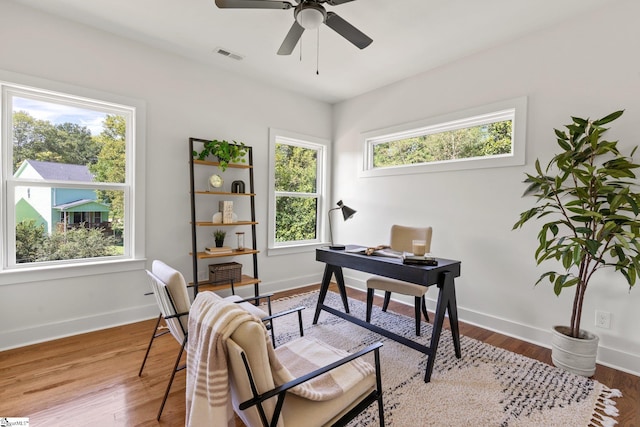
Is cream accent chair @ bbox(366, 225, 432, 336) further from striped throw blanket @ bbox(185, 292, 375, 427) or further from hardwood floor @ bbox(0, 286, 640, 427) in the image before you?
striped throw blanket @ bbox(185, 292, 375, 427)

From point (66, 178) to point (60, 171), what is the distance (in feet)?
0.24

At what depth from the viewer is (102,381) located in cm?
204

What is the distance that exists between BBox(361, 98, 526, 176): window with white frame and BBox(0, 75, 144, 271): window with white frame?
2.88 m

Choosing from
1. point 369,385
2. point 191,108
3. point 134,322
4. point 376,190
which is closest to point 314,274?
point 376,190

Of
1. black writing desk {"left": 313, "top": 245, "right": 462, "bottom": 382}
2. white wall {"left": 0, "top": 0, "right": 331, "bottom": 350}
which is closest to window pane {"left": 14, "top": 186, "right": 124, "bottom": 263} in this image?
white wall {"left": 0, "top": 0, "right": 331, "bottom": 350}

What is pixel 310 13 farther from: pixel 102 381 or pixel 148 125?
pixel 102 381

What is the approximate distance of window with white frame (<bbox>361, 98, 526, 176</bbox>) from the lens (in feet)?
9.46

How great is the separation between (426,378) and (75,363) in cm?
258

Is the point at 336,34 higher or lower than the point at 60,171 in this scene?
higher

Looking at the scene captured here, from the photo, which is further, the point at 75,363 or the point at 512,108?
the point at 512,108

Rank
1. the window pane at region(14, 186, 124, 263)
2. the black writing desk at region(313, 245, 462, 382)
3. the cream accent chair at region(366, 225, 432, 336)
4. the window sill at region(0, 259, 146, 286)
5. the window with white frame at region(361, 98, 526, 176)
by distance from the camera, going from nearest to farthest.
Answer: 1. the black writing desk at region(313, 245, 462, 382)
2. the window sill at region(0, 259, 146, 286)
3. the window pane at region(14, 186, 124, 263)
4. the cream accent chair at region(366, 225, 432, 336)
5. the window with white frame at region(361, 98, 526, 176)

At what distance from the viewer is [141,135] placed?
299 centimetres

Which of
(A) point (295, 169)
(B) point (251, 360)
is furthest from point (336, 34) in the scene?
(B) point (251, 360)

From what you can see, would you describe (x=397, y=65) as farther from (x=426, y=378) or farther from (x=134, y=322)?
(x=134, y=322)
